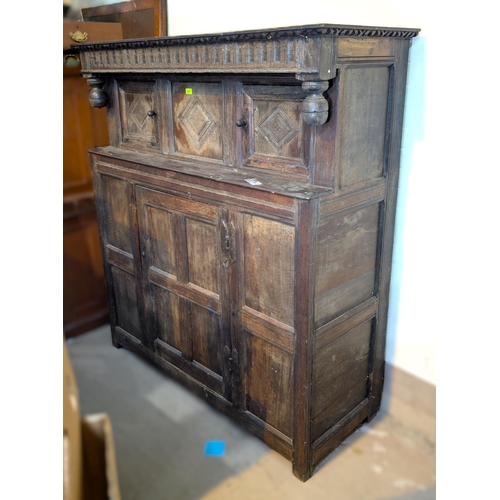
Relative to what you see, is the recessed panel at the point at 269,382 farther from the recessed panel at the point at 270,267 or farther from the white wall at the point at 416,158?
the white wall at the point at 416,158

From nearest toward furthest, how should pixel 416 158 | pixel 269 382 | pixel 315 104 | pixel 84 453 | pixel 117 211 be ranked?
pixel 84 453, pixel 315 104, pixel 416 158, pixel 269 382, pixel 117 211

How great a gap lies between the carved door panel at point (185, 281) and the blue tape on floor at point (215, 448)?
0.25 m

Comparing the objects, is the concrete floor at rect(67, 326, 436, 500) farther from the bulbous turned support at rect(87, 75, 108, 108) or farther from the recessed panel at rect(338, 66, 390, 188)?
the bulbous turned support at rect(87, 75, 108, 108)

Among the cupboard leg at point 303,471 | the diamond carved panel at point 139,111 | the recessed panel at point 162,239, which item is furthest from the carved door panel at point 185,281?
the cupboard leg at point 303,471

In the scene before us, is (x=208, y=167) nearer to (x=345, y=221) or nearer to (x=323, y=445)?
(x=345, y=221)

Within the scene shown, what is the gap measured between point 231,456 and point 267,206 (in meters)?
1.25

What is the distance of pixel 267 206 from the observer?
1.85 metres

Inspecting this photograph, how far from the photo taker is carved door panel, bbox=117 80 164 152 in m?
2.41

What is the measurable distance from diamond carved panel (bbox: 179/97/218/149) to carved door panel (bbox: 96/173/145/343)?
0.51 meters

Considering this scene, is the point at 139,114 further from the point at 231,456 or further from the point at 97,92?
the point at 231,456

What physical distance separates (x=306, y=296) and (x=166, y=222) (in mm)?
929

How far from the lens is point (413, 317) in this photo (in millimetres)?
2246

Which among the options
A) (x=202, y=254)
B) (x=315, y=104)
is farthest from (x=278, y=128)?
(x=202, y=254)
